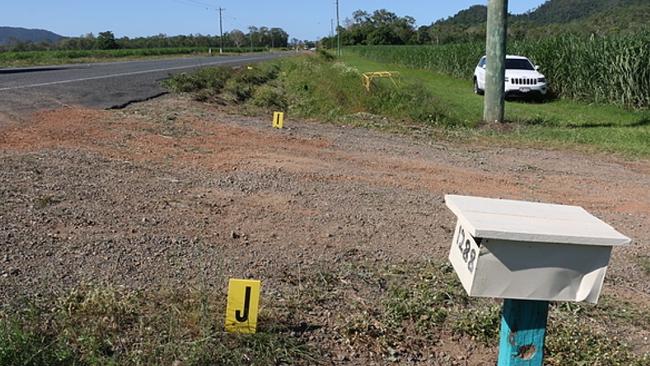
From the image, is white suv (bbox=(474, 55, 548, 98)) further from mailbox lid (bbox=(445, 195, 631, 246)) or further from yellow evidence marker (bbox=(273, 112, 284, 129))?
mailbox lid (bbox=(445, 195, 631, 246))

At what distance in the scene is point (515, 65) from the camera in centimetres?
2111

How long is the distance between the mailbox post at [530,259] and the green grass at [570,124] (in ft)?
28.1

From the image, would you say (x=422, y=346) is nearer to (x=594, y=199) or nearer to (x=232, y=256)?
(x=232, y=256)

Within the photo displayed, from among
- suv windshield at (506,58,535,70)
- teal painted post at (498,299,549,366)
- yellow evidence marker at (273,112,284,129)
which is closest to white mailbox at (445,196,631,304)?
teal painted post at (498,299,549,366)

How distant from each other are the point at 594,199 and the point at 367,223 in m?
2.75

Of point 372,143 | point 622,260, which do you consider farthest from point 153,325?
point 372,143

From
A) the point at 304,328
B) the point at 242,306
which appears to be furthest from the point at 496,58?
the point at 242,306

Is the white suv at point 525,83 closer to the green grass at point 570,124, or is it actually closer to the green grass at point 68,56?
the green grass at point 570,124

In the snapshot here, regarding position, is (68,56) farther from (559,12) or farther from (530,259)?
(559,12)

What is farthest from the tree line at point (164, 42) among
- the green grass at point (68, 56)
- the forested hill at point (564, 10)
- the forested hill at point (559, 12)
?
the forested hill at point (564, 10)

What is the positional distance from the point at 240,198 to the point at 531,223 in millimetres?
3723

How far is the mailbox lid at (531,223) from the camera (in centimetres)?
213

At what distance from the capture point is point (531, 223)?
2.29m

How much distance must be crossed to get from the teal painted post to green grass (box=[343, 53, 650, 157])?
852cm
